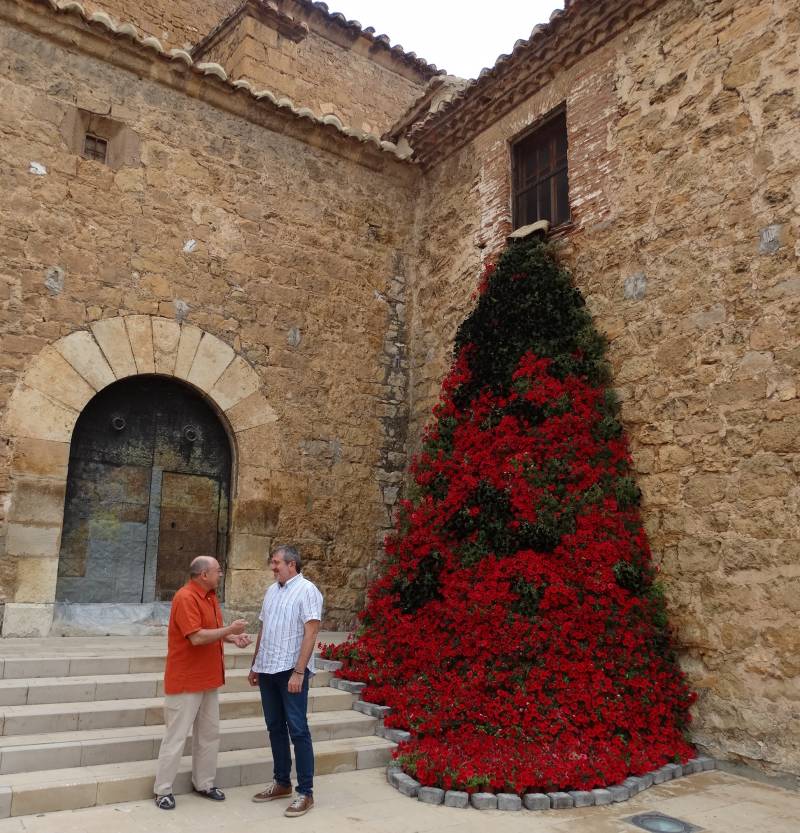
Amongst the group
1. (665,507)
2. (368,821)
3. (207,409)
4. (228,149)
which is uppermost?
(228,149)

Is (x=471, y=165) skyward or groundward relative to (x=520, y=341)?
skyward

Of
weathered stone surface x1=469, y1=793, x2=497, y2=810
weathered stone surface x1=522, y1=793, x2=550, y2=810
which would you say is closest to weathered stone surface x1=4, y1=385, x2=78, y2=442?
weathered stone surface x1=469, y1=793, x2=497, y2=810

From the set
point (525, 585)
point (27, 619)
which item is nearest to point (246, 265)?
point (27, 619)

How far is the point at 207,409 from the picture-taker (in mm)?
7762

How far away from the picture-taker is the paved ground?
144 inches

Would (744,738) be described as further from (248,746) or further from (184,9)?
(184,9)

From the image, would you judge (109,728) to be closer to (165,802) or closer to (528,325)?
(165,802)

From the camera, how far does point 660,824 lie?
398cm

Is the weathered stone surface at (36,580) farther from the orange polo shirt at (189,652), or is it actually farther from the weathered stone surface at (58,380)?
the orange polo shirt at (189,652)

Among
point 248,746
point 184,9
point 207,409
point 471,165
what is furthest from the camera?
point 184,9

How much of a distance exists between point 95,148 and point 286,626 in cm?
547

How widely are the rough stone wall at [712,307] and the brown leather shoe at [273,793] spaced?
2962 mm

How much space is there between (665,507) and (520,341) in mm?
2016

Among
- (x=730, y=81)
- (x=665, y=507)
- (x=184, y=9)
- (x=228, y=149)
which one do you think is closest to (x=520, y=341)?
(x=665, y=507)
